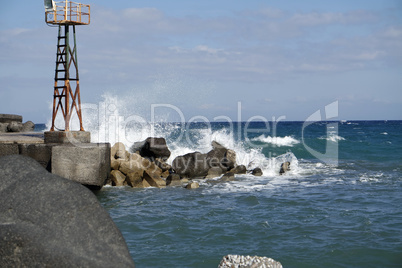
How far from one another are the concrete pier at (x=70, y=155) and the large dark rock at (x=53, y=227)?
676cm

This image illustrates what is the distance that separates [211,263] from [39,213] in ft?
9.53

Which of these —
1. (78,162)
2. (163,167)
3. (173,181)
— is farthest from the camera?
(163,167)

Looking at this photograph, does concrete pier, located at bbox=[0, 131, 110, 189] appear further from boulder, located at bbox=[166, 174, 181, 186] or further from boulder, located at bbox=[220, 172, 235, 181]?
boulder, located at bbox=[220, 172, 235, 181]

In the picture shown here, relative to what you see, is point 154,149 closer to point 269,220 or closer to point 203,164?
point 203,164

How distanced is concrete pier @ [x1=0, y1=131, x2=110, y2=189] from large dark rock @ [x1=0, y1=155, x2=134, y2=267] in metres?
6.76

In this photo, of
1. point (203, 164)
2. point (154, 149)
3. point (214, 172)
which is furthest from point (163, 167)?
point (214, 172)

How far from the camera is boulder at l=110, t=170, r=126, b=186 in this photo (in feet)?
41.8

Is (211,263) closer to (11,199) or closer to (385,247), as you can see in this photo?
(385,247)

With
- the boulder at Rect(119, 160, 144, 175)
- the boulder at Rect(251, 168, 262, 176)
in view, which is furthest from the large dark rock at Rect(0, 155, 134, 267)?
the boulder at Rect(251, 168, 262, 176)

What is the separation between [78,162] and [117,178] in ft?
6.66

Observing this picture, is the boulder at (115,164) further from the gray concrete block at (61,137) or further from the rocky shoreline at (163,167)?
the gray concrete block at (61,137)

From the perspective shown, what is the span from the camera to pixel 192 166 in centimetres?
1419

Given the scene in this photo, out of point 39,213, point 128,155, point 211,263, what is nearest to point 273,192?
point 128,155

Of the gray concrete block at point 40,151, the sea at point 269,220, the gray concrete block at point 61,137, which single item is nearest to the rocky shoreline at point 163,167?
the sea at point 269,220
